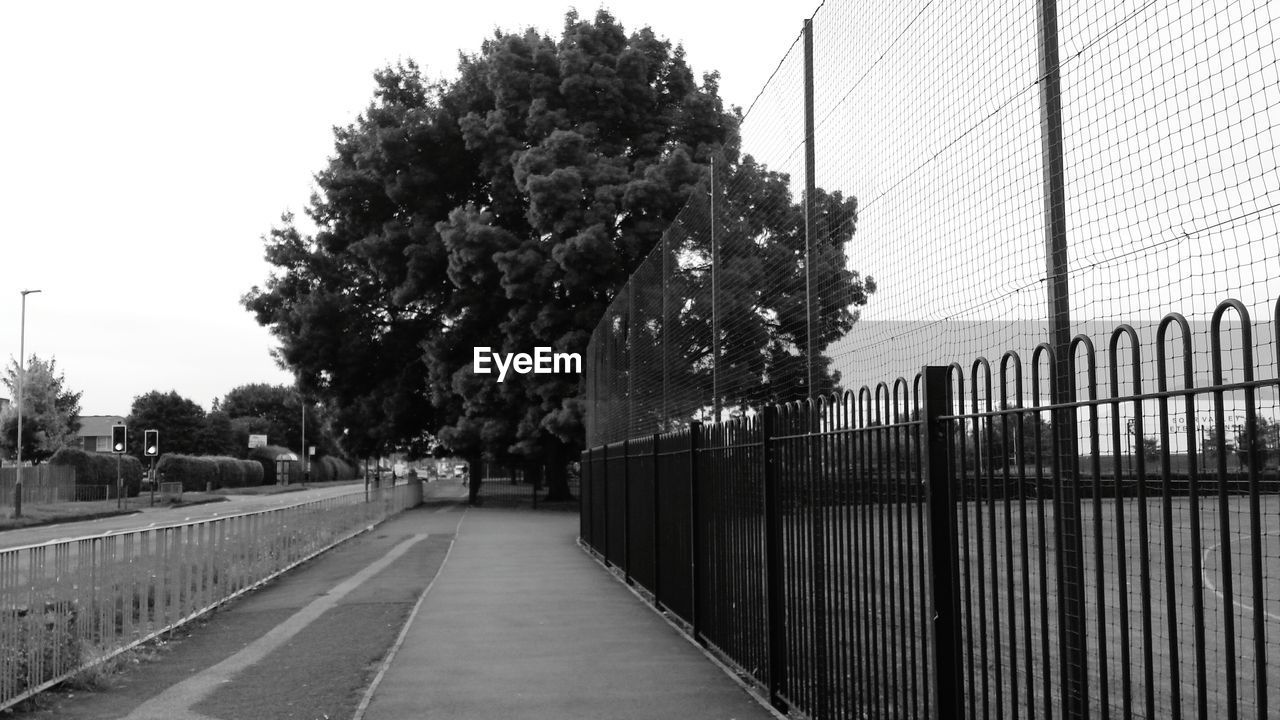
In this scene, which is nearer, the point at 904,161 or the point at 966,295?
the point at 966,295

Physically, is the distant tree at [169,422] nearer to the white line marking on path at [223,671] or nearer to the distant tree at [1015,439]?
the white line marking on path at [223,671]

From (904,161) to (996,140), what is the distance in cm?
104

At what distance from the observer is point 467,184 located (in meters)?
37.1

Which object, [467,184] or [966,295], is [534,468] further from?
[966,295]

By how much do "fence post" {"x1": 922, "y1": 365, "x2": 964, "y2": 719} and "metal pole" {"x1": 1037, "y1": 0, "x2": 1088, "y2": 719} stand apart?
0.53 m

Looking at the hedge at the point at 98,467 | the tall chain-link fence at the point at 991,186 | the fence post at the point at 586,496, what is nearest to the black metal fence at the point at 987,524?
the tall chain-link fence at the point at 991,186

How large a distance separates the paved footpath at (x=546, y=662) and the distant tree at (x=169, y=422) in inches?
3331

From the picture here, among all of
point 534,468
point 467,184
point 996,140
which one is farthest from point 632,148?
point 996,140

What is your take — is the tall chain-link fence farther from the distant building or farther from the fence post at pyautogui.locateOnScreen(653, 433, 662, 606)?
the distant building

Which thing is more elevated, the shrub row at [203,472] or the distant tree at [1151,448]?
the distant tree at [1151,448]

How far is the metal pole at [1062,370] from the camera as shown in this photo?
11.1 ft

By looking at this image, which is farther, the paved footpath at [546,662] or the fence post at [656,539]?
the fence post at [656,539]

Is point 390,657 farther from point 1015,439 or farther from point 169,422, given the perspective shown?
point 169,422

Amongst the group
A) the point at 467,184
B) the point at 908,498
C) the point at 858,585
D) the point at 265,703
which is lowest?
the point at 265,703
